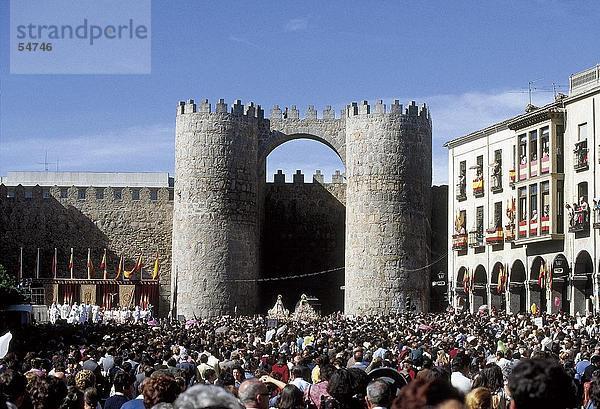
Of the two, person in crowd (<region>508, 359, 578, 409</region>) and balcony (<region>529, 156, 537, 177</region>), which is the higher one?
balcony (<region>529, 156, 537, 177</region>)

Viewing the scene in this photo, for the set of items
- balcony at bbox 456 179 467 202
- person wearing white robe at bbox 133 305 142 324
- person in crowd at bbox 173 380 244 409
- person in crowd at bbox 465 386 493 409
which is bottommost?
person wearing white robe at bbox 133 305 142 324

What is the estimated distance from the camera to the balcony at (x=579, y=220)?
4169 cm

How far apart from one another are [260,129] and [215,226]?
5.77 meters

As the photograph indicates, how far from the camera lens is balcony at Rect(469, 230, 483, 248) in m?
49.6

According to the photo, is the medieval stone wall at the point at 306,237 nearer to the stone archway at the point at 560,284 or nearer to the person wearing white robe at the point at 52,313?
the person wearing white robe at the point at 52,313

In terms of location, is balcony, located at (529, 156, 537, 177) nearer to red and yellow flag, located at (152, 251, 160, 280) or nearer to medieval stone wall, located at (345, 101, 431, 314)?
medieval stone wall, located at (345, 101, 431, 314)

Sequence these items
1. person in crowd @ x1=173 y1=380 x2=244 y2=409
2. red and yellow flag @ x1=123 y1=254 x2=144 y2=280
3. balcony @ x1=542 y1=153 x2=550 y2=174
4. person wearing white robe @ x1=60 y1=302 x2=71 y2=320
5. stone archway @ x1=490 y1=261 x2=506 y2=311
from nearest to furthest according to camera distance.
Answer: person in crowd @ x1=173 y1=380 x2=244 y2=409 < balcony @ x1=542 y1=153 x2=550 y2=174 < stone archway @ x1=490 y1=261 x2=506 y2=311 < person wearing white robe @ x1=60 y1=302 x2=71 y2=320 < red and yellow flag @ x1=123 y1=254 x2=144 y2=280

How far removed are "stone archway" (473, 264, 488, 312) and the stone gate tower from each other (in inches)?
272

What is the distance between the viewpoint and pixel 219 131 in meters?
57.8

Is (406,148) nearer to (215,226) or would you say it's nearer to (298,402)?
(215,226)

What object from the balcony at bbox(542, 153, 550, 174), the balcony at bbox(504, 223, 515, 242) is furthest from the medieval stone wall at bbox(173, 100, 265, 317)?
the balcony at bbox(542, 153, 550, 174)

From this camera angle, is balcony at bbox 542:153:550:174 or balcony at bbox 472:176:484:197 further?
balcony at bbox 472:176:484:197

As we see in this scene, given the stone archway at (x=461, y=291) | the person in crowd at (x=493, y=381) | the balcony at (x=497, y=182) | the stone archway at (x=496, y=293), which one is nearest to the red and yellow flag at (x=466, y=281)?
the stone archway at (x=461, y=291)

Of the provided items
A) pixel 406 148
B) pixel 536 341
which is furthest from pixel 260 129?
pixel 536 341
